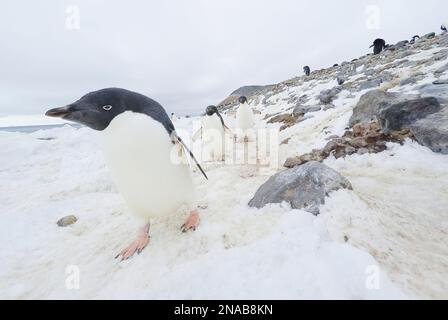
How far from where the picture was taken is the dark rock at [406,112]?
4.61m

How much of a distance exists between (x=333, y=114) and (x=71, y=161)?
370 inches

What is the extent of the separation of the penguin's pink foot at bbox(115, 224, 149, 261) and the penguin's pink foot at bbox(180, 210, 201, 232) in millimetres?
450

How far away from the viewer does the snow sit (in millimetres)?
1789

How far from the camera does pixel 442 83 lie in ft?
21.1

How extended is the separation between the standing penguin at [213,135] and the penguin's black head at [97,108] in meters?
4.96

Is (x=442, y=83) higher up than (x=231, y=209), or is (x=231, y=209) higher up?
(x=442, y=83)

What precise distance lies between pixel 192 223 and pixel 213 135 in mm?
5147

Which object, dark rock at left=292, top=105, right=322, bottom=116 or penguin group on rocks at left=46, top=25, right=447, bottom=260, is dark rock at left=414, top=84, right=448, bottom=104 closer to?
dark rock at left=292, top=105, right=322, bottom=116

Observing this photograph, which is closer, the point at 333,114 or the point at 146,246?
A: the point at 146,246

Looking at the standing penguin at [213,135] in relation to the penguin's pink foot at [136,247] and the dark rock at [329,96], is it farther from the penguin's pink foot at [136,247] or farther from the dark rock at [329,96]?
the penguin's pink foot at [136,247]

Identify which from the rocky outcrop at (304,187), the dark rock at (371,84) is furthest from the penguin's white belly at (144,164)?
the dark rock at (371,84)

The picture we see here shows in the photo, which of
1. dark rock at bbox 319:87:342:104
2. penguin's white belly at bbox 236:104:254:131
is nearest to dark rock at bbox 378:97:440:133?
dark rock at bbox 319:87:342:104
